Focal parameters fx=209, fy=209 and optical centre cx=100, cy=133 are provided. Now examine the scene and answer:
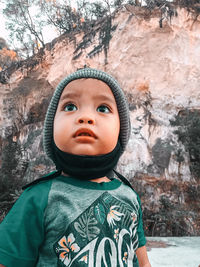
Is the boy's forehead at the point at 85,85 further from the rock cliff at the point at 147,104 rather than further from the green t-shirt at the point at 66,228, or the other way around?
the rock cliff at the point at 147,104

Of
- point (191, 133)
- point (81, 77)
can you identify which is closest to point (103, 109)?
point (81, 77)

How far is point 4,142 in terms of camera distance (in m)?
7.82

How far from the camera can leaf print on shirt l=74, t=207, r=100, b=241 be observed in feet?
2.02

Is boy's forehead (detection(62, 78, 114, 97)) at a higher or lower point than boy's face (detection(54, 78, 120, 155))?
higher

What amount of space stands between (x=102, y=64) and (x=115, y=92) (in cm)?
643

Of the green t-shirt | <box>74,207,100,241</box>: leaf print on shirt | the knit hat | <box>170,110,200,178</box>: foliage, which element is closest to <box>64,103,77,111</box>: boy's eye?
the knit hat

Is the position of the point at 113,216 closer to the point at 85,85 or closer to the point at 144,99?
the point at 85,85

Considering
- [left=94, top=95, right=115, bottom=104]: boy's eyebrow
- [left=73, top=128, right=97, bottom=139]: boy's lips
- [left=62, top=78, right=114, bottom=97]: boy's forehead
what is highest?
[left=62, top=78, right=114, bottom=97]: boy's forehead

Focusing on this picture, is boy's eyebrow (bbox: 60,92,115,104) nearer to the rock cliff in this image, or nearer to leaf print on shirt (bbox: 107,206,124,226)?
leaf print on shirt (bbox: 107,206,124,226)

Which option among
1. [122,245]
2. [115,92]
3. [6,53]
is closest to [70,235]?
[122,245]

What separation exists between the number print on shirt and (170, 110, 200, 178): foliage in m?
5.50

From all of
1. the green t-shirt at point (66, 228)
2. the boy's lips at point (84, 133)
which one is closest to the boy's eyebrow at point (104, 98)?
the boy's lips at point (84, 133)

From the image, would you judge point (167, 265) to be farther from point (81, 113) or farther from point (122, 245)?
point (81, 113)

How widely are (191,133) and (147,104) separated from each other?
5.18ft
